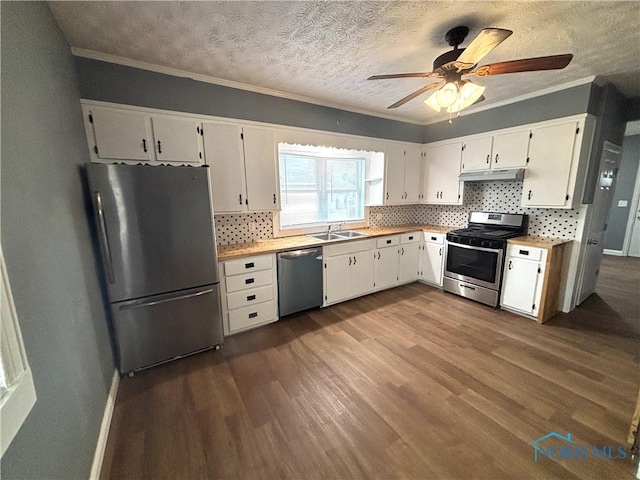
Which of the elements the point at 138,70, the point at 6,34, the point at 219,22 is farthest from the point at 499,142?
the point at 6,34

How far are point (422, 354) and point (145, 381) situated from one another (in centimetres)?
243

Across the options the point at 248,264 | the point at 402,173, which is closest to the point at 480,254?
the point at 402,173

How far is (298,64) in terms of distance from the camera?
230 cm

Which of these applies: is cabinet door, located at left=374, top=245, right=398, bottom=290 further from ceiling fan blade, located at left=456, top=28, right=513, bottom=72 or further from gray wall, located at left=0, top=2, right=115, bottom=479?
gray wall, located at left=0, top=2, right=115, bottom=479

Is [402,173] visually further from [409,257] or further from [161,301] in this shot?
[161,301]

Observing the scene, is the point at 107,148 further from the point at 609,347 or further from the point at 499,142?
the point at 609,347

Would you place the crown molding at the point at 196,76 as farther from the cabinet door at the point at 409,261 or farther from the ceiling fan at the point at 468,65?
the cabinet door at the point at 409,261

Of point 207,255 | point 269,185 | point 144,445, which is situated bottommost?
point 144,445

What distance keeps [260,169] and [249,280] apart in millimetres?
1254

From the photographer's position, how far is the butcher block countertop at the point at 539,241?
2822 mm

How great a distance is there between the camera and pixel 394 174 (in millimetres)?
4031

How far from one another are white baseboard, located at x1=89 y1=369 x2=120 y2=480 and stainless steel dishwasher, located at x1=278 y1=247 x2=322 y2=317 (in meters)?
1.55

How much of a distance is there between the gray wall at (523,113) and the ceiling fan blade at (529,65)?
5.24 feet

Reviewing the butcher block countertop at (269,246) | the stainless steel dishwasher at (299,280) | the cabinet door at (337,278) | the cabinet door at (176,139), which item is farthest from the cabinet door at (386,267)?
the cabinet door at (176,139)
